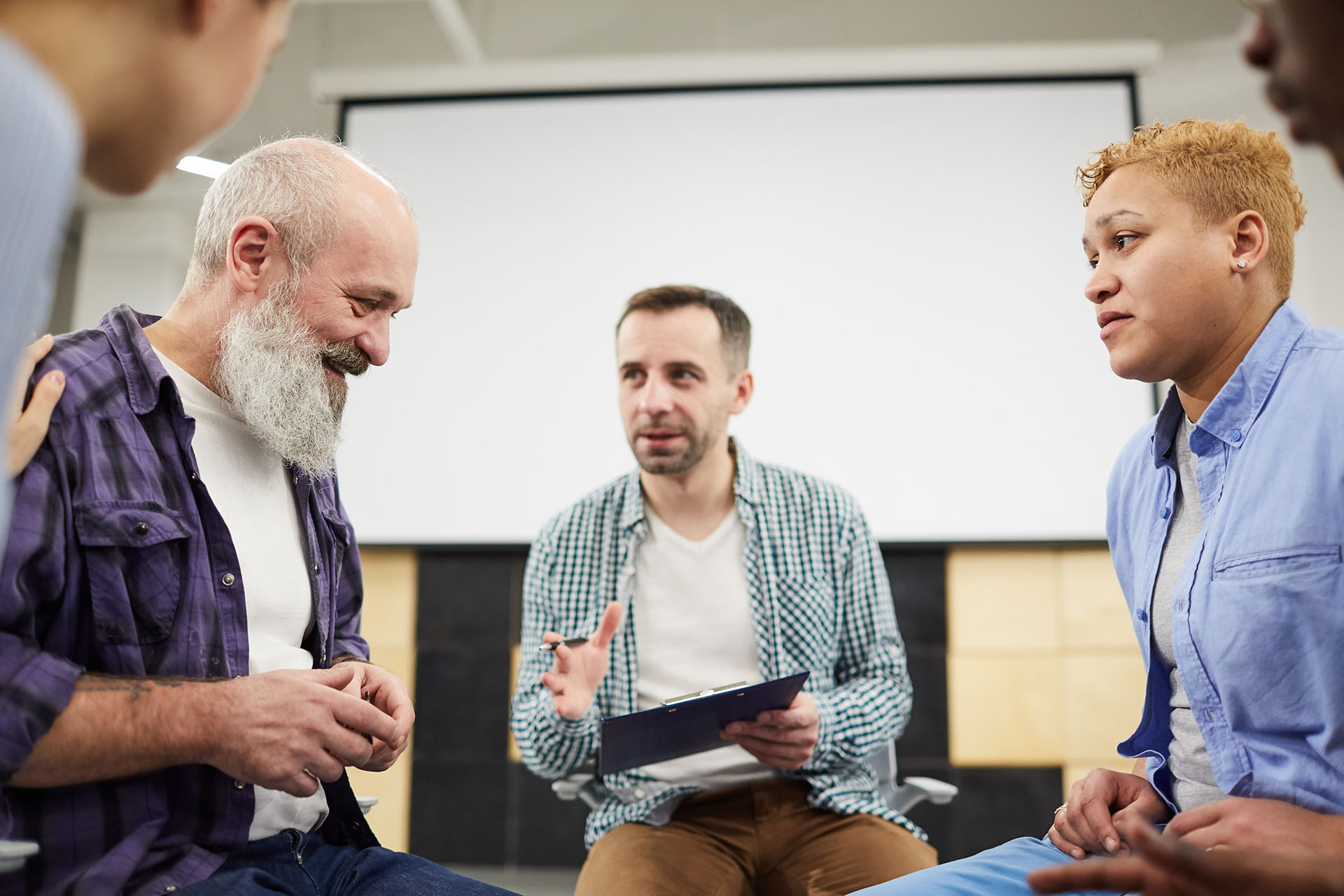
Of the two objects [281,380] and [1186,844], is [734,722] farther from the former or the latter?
[281,380]

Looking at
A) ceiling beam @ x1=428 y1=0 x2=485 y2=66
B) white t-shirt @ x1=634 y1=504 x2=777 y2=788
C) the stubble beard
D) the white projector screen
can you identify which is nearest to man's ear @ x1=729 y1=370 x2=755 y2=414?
the stubble beard

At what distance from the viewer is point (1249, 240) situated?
1533mm

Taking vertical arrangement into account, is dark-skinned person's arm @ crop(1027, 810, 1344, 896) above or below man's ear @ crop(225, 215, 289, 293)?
below

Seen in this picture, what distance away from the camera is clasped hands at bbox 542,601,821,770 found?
6.22ft

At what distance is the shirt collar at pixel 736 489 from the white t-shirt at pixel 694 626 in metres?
0.08

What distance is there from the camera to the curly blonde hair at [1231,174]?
154 cm

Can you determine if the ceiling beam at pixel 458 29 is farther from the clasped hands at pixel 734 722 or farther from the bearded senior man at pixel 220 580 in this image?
the clasped hands at pixel 734 722

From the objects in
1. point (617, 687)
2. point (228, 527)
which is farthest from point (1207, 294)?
point (228, 527)

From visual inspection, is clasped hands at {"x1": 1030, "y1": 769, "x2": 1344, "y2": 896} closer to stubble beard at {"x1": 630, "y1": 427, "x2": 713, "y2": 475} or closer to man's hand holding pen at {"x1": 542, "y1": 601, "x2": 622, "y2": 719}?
man's hand holding pen at {"x1": 542, "y1": 601, "x2": 622, "y2": 719}

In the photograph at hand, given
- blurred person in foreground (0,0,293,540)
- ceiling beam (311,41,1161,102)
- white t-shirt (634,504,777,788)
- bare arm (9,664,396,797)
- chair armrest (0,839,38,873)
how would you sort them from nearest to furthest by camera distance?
1. blurred person in foreground (0,0,293,540)
2. chair armrest (0,839,38,873)
3. bare arm (9,664,396,797)
4. white t-shirt (634,504,777,788)
5. ceiling beam (311,41,1161,102)

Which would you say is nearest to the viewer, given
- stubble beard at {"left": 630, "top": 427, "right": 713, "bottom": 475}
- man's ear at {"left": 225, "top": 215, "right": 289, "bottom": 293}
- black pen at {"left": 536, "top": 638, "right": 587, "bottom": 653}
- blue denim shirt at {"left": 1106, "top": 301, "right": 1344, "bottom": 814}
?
blue denim shirt at {"left": 1106, "top": 301, "right": 1344, "bottom": 814}

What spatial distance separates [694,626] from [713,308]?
87cm

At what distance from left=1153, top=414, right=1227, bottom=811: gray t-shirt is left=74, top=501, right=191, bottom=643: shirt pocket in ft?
5.12

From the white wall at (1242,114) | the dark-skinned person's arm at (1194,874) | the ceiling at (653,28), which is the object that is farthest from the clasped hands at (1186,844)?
the ceiling at (653,28)
